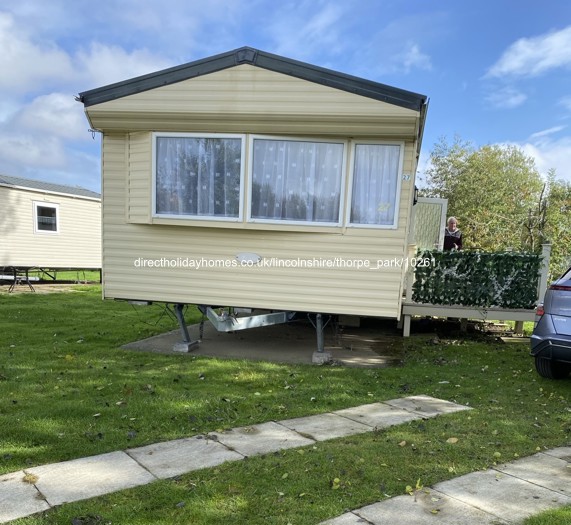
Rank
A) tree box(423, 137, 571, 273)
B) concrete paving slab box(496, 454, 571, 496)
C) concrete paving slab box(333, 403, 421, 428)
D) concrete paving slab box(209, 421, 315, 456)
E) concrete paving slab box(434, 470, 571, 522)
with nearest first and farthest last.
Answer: concrete paving slab box(434, 470, 571, 522) < concrete paving slab box(496, 454, 571, 496) < concrete paving slab box(209, 421, 315, 456) < concrete paving slab box(333, 403, 421, 428) < tree box(423, 137, 571, 273)

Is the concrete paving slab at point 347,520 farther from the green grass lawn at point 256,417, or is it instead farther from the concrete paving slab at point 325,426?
the concrete paving slab at point 325,426

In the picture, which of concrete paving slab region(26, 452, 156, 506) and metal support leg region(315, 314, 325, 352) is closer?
concrete paving slab region(26, 452, 156, 506)

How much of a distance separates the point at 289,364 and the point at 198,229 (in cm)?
231

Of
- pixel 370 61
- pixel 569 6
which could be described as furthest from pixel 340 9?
pixel 569 6

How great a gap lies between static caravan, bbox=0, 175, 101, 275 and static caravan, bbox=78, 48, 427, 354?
1178 cm

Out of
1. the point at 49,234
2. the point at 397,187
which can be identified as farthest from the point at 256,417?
the point at 49,234

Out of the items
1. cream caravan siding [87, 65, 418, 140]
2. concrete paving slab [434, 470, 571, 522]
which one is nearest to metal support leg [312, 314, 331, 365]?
cream caravan siding [87, 65, 418, 140]

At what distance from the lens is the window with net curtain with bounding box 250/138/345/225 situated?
19.6ft

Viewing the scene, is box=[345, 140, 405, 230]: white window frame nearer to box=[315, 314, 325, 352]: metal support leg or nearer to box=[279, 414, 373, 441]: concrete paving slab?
box=[315, 314, 325, 352]: metal support leg

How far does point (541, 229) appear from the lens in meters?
15.6

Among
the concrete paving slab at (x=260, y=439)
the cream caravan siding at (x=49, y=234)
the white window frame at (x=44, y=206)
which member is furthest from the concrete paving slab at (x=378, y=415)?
the white window frame at (x=44, y=206)

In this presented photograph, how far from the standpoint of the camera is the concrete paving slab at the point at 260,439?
130 inches

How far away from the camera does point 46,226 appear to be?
1709 centimetres

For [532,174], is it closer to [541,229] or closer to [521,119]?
[521,119]
